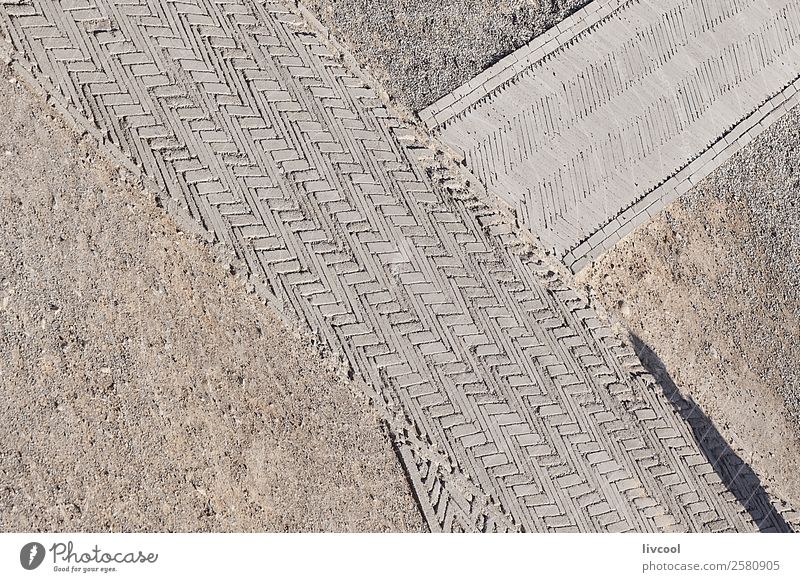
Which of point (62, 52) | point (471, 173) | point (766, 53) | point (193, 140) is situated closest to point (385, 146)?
point (471, 173)

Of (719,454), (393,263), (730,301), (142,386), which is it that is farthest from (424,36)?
(719,454)

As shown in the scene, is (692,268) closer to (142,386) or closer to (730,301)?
(730,301)

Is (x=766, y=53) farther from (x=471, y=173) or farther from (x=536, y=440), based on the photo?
(x=536, y=440)

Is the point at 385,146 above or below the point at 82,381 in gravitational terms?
above
